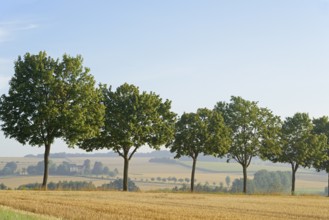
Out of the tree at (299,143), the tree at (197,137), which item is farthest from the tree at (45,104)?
the tree at (299,143)

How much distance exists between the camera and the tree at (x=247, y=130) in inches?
3593

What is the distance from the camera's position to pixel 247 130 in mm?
92562

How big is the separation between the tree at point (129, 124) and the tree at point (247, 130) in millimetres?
17206

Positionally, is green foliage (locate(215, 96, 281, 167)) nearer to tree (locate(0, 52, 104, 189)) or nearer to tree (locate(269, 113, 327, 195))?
tree (locate(269, 113, 327, 195))

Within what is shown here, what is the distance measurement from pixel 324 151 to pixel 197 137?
104 ft

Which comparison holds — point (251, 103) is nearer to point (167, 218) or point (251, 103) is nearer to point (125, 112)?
point (125, 112)

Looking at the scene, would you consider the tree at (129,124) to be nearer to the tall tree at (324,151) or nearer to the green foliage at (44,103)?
the green foliage at (44,103)

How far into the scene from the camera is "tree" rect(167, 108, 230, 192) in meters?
85.6

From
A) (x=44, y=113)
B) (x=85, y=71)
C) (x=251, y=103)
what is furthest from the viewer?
(x=251, y=103)

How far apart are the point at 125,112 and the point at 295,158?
3936 centimetres

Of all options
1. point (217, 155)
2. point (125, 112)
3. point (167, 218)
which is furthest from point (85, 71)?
point (167, 218)

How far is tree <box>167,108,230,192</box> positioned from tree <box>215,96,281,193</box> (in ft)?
15.0

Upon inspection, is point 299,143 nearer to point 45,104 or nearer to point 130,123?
point 130,123

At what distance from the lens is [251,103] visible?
9431cm
